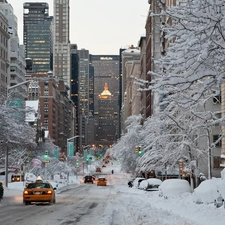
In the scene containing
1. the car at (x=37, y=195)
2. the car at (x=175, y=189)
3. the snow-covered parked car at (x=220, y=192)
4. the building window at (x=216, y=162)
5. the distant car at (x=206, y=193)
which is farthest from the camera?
the building window at (x=216, y=162)

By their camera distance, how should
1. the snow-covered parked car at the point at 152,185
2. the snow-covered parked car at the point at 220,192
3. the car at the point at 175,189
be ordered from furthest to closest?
1. the snow-covered parked car at the point at 152,185
2. the car at the point at 175,189
3. the snow-covered parked car at the point at 220,192

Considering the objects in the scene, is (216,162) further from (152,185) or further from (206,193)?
(206,193)

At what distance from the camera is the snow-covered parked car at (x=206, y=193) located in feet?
72.7

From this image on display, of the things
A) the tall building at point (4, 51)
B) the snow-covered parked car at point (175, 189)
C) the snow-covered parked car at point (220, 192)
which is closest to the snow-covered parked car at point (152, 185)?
the snow-covered parked car at point (175, 189)

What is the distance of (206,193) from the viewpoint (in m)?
22.5

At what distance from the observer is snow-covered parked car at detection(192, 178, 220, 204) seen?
72.7 ft

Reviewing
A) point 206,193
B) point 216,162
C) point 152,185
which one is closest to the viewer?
point 206,193

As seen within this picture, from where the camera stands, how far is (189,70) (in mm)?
12031

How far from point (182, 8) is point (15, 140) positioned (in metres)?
25.7

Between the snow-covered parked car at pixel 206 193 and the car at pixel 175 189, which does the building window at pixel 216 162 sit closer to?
the car at pixel 175 189

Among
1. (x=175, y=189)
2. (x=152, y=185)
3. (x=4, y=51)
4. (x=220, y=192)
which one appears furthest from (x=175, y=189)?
(x=4, y=51)

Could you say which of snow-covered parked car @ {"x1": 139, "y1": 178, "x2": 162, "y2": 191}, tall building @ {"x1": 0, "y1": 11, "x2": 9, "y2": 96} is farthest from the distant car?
tall building @ {"x1": 0, "y1": 11, "x2": 9, "y2": 96}

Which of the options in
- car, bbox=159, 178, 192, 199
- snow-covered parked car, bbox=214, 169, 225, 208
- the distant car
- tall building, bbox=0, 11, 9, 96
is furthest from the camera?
tall building, bbox=0, 11, 9, 96

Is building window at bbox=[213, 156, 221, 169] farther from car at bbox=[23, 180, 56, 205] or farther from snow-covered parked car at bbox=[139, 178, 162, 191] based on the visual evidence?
car at bbox=[23, 180, 56, 205]
